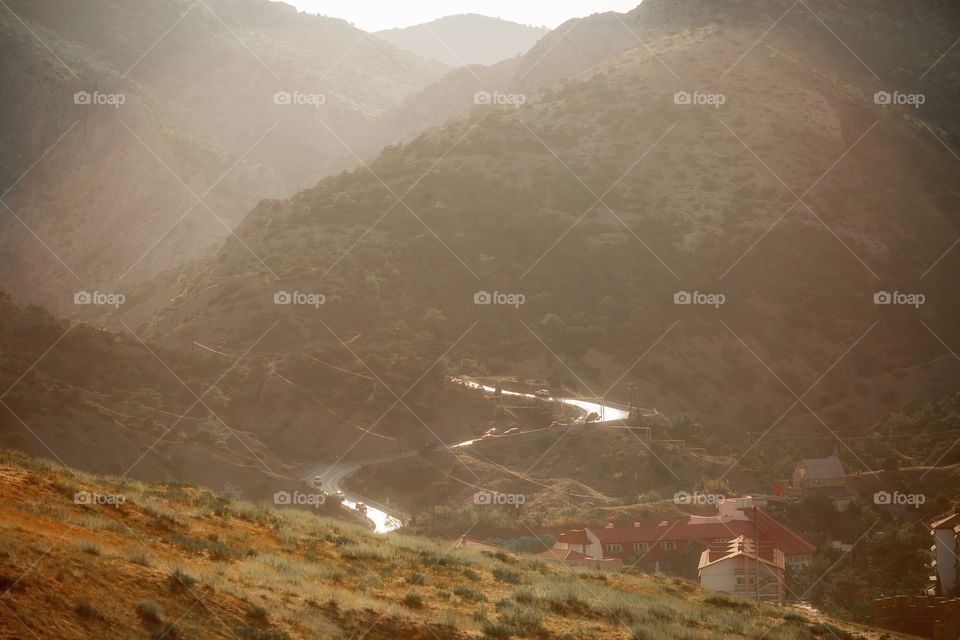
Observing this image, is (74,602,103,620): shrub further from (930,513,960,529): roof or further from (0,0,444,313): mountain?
(0,0,444,313): mountain

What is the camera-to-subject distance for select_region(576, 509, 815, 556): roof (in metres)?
50.2

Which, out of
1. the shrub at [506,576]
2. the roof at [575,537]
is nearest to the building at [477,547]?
the shrub at [506,576]

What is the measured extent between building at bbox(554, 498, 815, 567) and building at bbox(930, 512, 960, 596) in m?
6.01

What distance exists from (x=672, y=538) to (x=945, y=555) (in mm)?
11615

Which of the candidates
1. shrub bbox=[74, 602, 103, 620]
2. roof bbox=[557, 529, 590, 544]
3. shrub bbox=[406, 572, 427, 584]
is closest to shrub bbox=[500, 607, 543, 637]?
shrub bbox=[406, 572, 427, 584]

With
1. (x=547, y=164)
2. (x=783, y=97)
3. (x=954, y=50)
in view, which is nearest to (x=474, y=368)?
(x=547, y=164)

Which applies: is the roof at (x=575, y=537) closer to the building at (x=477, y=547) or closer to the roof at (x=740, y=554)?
the roof at (x=740, y=554)

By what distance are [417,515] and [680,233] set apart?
60.7 meters

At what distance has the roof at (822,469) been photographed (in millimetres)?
63812

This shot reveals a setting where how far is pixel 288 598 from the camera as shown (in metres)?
18.8

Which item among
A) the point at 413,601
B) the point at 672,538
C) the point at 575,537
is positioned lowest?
the point at 413,601

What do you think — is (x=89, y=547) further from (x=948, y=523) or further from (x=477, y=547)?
(x=948, y=523)

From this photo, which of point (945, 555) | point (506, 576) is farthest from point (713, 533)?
point (506, 576)

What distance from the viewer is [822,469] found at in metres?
64.4
